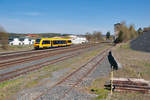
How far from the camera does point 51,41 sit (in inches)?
1533

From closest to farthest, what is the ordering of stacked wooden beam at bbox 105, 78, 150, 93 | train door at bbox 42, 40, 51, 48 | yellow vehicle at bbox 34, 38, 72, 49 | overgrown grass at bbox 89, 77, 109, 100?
overgrown grass at bbox 89, 77, 109, 100 < stacked wooden beam at bbox 105, 78, 150, 93 < yellow vehicle at bbox 34, 38, 72, 49 < train door at bbox 42, 40, 51, 48

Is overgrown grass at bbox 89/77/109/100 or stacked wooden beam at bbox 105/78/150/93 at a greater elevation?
stacked wooden beam at bbox 105/78/150/93

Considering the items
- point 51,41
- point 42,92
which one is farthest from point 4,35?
point 42,92

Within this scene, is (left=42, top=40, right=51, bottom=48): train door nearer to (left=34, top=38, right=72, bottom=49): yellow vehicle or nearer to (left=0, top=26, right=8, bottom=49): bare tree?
(left=34, top=38, right=72, bottom=49): yellow vehicle

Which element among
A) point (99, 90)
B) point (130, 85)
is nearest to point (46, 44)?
point (99, 90)

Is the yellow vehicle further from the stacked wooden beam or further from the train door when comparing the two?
the stacked wooden beam

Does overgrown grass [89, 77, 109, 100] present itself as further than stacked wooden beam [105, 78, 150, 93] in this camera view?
No

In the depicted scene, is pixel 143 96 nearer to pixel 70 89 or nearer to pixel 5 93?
pixel 70 89

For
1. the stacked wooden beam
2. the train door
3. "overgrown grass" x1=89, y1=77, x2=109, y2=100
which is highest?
the train door

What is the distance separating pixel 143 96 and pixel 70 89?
384 cm

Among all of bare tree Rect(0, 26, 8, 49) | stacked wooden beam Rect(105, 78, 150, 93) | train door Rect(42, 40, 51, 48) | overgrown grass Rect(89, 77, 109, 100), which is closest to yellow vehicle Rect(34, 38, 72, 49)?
train door Rect(42, 40, 51, 48)

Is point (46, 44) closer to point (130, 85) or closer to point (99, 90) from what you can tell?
point (99, 90)

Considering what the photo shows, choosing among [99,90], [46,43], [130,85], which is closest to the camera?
[130,85]

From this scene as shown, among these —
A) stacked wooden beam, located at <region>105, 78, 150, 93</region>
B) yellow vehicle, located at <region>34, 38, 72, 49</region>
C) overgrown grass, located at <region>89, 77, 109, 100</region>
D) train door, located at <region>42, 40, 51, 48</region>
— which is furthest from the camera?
train door, located at <region>42, 40, 51, 48</region>
